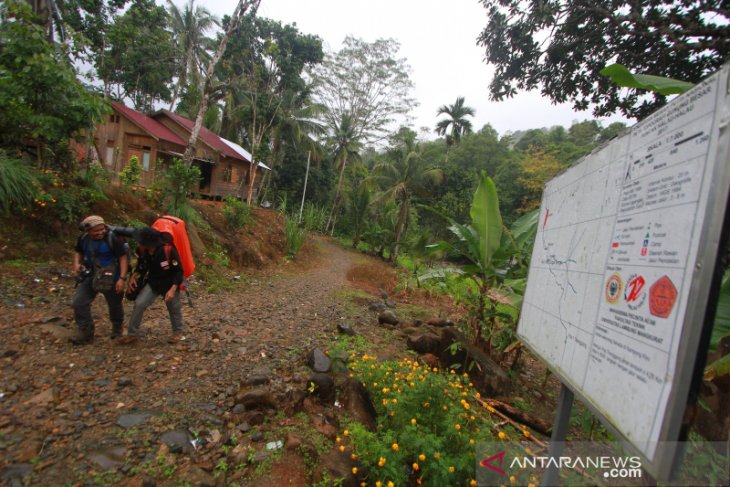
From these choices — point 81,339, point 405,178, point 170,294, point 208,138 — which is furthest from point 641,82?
point 208,138

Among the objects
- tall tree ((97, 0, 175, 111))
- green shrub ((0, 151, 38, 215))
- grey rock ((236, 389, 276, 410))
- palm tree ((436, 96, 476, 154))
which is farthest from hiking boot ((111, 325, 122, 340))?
palm tree ((436, 96, 476, 154))

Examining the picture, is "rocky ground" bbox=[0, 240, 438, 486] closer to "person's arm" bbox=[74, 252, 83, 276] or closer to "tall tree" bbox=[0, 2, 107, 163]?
"person's arm" bbox=[74, 252, 83, 276]

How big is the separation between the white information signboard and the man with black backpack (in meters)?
4.11

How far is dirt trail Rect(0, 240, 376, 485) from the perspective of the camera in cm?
207

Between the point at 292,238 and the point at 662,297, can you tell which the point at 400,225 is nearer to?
the point at 292,238

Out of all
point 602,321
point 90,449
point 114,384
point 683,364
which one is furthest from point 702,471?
point 114,384

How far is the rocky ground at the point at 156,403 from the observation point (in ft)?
6.80

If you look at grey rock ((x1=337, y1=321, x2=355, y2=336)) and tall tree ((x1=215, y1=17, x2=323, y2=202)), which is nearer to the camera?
grey rock ((x1=337, y1=321, x2=355, y2=336))

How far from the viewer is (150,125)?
15.6 metres

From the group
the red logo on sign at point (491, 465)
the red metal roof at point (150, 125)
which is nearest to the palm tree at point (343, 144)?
the red metal roof at point (150, 125)

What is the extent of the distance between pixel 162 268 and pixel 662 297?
4163 mm

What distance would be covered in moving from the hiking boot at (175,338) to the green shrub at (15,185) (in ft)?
11.8

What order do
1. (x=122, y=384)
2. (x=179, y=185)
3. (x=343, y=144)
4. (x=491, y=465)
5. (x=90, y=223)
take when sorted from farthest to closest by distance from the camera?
(x=343, y=144) → (x=179, y=185) → (x=90, y=223) → (x=122, y=384) → (x=491, y=465)

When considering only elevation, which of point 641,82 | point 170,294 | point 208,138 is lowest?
point 170,294
